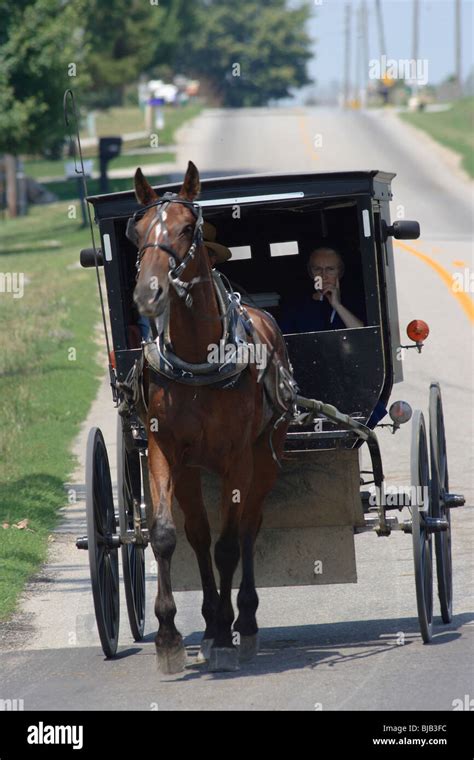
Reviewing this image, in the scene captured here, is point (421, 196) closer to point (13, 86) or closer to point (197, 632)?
point (13, 86)

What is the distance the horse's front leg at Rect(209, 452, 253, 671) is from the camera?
25.9 feet

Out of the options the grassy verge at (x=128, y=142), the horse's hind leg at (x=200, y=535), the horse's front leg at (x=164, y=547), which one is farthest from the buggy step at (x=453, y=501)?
the grassy verge at (x=128, y=142)

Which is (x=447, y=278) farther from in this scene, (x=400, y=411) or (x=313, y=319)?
(x=400, y=411)

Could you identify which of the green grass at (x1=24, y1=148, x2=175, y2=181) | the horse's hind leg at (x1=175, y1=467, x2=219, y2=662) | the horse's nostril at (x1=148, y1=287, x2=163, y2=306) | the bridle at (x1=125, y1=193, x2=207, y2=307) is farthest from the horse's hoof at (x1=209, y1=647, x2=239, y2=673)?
the green grass at (x1=24, y1=148, x2=175, y2=181)

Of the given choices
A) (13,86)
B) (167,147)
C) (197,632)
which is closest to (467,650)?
(197,632)

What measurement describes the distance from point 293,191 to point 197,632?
9.49 ft

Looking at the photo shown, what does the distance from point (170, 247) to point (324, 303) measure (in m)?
2.76

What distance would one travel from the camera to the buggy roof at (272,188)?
877 centimetres

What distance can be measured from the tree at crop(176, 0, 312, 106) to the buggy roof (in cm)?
A: 10297

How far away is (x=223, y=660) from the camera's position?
26.2 feet

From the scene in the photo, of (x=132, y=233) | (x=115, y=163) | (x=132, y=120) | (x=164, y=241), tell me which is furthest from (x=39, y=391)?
(x=132, y=120)

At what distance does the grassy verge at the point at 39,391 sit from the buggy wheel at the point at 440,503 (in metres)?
2.93

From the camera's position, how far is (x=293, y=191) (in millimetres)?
8852

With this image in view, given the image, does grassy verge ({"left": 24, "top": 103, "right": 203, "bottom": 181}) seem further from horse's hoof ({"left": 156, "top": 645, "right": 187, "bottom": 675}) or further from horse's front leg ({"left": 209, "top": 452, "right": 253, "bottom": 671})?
horse's hoof ({"left": 156, "top": 645, "right": 187, "bottom": 675})
